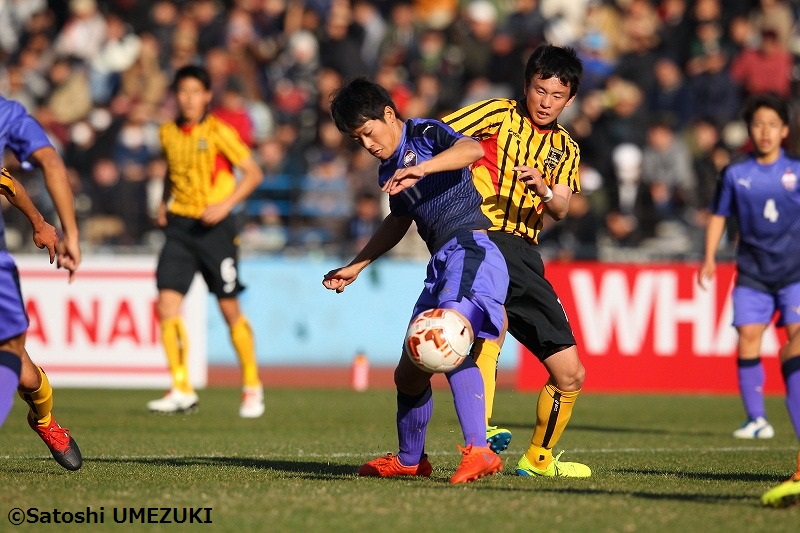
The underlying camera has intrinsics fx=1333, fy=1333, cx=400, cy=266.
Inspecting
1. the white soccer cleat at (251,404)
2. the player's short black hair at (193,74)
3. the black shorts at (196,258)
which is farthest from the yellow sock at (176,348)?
the player's short black hair at (193,74)

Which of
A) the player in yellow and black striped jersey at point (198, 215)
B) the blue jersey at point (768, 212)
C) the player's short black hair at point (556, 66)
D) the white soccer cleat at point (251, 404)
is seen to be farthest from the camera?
the white soccer cleat at point (251, 404)

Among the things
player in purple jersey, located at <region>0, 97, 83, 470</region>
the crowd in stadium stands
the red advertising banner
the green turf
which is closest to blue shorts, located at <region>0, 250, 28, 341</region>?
player in purple jersey, located at <region>0, 97, 83, 470</region>

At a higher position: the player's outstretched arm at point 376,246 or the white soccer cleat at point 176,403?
the player's outstretched arm at point 376,246

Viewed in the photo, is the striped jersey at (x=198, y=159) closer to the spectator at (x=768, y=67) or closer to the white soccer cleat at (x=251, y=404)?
the white soccer cleat at (x=251, y=404)

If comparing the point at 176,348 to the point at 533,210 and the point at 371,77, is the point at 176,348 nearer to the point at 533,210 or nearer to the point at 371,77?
the point at 533,210

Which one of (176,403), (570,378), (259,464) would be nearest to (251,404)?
(176,403)

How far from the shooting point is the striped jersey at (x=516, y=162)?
7.59 meters

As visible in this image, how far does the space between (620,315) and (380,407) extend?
4050 millimetres

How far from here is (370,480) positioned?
7.17 m

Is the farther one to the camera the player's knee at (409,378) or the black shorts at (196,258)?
the black shorts at (196,258)

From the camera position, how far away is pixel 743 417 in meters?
13.0

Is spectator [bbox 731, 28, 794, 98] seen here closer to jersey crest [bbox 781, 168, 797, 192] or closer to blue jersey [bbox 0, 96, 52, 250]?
jersey crest [bbox 781, 168, 797, 192]

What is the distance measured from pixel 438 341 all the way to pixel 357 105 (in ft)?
4.24

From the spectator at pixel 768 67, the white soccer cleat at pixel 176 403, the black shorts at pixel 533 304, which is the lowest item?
the white soccer cleat at pixel 176 403
